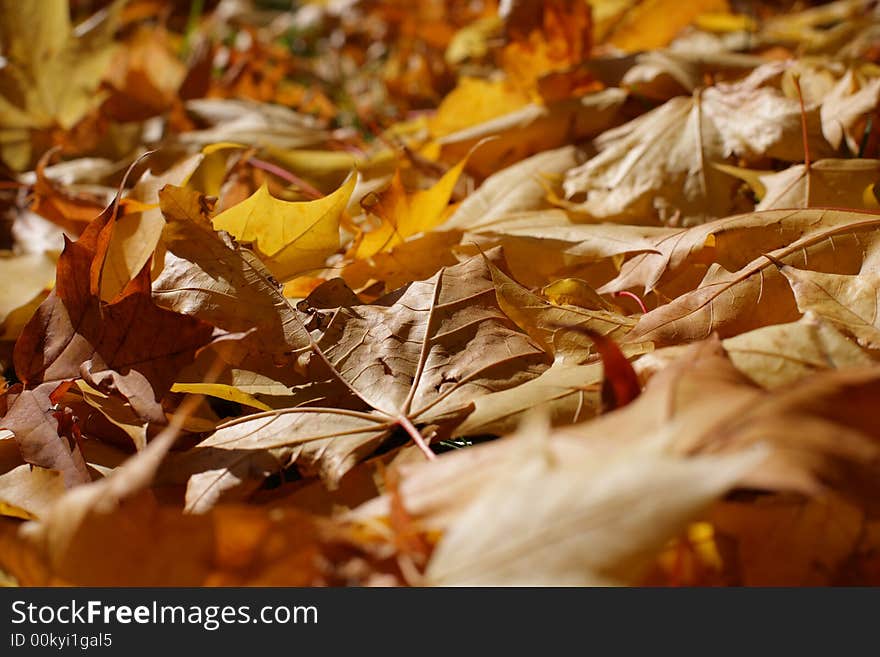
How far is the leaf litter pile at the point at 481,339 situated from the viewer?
331mm

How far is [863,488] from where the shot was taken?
1.04 ft

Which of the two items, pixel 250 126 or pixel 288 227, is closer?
pixel 288 227

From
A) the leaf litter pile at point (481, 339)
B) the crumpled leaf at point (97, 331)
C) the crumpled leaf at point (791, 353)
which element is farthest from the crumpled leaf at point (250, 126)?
the crumpled leaf at point (791, 353)

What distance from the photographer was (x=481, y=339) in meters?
0.58

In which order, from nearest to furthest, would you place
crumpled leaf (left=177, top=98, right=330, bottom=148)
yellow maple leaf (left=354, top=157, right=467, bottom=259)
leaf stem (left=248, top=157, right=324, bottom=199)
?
yellow maple leaf (left=354, top=157, right=467, bottom=259) → leaf stem (left=248, top=157, right=324, bottom=199) → crumpled leaf (left=177, top=98, right=330, bottom=148)

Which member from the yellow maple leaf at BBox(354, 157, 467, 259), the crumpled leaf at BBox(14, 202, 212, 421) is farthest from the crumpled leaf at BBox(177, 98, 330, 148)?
the crumpled leaf at BBox(14, 202, 212, 421)

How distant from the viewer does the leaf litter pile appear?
33 centimetres

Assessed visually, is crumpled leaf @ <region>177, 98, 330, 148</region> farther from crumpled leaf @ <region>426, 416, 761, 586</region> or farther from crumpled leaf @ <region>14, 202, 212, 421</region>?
crumpled leaf @ <region>426, 416, 761, 586</region>

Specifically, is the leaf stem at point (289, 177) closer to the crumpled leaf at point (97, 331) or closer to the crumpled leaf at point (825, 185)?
the crumpled leaf at point (97, 331)

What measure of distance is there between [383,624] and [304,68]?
6.46 feet

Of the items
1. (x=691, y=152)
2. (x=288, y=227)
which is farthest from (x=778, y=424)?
(x=691, y=152)

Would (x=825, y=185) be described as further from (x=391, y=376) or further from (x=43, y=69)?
(x=43, y=69)

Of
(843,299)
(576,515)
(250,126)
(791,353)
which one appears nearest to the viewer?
(576,515)

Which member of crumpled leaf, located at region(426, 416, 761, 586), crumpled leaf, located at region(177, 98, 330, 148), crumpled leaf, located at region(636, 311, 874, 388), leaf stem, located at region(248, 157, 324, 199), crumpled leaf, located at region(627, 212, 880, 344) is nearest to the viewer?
crumpled leaf, located at region(426, 416, 761, 586)
